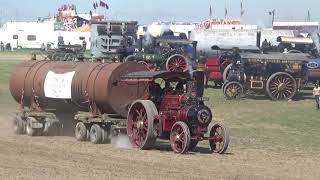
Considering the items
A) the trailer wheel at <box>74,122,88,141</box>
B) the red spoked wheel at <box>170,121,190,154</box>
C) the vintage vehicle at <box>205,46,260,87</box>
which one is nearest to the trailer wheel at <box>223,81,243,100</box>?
the vintage vehicle at <box>205,46,260,87</box>

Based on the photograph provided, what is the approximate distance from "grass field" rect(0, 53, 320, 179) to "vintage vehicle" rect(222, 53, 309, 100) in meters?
0.49

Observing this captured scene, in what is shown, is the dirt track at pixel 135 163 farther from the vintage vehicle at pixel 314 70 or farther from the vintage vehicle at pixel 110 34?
the vintage vehicle at pixel 110 34

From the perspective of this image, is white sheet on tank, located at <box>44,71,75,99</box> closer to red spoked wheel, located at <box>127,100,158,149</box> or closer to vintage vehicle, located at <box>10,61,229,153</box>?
vintage vehicle, located at <box>10,61,229,153</box>

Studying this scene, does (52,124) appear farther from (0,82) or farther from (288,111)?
(0,82)

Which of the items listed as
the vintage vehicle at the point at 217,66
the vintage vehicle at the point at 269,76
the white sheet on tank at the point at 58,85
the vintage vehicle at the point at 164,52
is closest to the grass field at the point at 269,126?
the vintage vehicle at the point at 269,76

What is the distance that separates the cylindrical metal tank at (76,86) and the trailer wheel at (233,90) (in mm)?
10830

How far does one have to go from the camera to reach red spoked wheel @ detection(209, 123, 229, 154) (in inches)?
604

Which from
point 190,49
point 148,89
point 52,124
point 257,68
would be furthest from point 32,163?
point 190,49

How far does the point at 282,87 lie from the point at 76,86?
13000 mm

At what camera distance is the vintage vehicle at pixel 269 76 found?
95.7 ft

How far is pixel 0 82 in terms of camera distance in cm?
3781

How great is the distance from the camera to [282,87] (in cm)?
2914

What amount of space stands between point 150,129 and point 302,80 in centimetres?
1611

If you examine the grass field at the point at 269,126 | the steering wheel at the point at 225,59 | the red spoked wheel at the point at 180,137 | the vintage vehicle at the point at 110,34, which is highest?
the vintage vehicle at the point at 110,34
